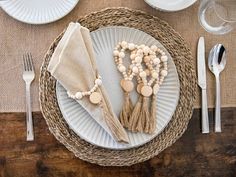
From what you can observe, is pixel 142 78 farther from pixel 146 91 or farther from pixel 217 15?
pixel 217 15

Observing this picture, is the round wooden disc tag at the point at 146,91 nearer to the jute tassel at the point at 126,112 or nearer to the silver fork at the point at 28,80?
the jute tassel at the point at 126,112

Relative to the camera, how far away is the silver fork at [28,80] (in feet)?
2.36

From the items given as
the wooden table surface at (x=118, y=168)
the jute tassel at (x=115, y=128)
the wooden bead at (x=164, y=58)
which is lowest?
the wooden table surface at (x=118, y=168)

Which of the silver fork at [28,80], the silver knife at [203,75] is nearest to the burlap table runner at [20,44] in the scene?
the silver fork at [28,80]

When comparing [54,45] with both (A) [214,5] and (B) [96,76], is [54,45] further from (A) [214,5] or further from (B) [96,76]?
(A) [214,5]

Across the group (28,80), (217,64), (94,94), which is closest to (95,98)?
(94,94)

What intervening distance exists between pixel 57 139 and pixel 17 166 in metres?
0.09

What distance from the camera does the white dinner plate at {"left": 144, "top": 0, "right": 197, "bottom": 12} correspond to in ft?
2.35

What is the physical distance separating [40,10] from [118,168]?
0.30 metres

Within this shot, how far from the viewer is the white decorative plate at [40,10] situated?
2.33 feet

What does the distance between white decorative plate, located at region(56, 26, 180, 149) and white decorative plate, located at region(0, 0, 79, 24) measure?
2.7 inches

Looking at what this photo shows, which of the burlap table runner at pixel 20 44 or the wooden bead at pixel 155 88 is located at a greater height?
the burlap table runner at pixel 20 44

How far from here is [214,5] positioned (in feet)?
2.45

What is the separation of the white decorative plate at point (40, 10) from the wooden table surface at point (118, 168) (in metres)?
0.16
